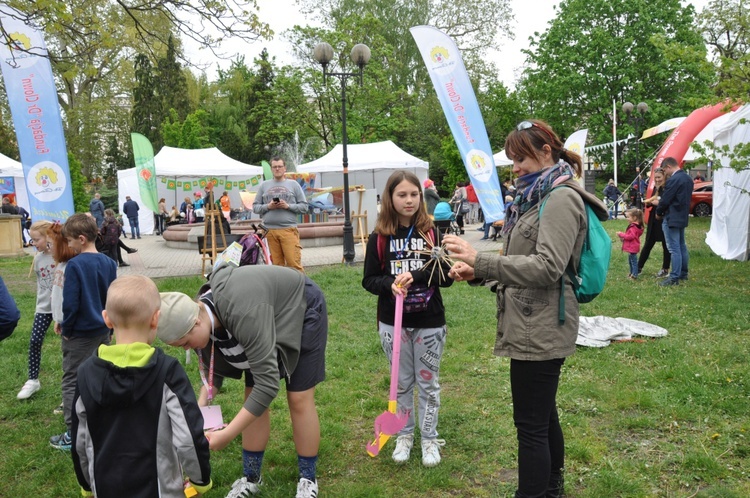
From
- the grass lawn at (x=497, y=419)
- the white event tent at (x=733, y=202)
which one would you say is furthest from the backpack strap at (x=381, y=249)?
the white event tent at (x=733, y=202)

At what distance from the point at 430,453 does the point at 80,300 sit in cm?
242

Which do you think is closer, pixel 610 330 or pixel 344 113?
pixel 610 330

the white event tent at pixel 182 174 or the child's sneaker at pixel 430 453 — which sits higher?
the white event tent at pixel 182 174

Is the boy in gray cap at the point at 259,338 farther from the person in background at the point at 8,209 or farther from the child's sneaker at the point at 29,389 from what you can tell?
the person in background at the point at 8,209

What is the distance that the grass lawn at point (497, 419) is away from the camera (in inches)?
129

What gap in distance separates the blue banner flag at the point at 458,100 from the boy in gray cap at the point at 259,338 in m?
9.16

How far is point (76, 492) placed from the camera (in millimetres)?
3334

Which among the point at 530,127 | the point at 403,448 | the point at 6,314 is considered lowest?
the point at 403,448

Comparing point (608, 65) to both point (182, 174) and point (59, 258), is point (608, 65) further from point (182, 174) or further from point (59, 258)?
point (59, 258)

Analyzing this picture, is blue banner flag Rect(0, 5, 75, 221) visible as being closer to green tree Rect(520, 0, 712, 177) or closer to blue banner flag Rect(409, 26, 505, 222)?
blue banner flag Rect(409, 26, 505, 222)

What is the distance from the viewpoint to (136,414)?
211 centimetres

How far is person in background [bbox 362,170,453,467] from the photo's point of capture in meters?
3.30

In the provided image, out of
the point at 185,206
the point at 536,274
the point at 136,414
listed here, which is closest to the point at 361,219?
the point at 536,274

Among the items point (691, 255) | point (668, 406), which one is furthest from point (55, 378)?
point (691, 255)
